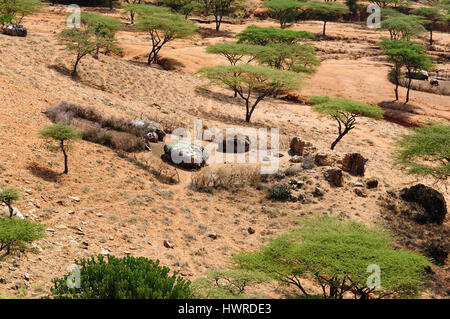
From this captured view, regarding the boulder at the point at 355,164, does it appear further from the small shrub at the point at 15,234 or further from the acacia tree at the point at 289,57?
the acacia tree at the point at 289,57

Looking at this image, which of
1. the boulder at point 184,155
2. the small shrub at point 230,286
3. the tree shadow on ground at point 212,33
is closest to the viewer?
the small shrub at point 230,286

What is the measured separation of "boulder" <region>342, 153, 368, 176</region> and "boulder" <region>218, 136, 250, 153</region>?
5949 mm

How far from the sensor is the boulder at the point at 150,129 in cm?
2427

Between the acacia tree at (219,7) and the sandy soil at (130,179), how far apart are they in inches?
1175

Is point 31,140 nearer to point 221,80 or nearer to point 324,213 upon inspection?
point 324,213

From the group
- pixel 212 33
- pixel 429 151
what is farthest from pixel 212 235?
pixel 212 33

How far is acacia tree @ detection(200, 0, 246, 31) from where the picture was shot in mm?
65525

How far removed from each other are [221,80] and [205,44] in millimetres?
→ 22490

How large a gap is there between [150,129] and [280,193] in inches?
345

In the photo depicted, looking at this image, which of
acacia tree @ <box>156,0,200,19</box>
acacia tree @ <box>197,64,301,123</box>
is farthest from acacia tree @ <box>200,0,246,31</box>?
acacia tree @ <box>197,64,301,123</box>

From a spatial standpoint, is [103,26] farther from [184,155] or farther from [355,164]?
[355,164]

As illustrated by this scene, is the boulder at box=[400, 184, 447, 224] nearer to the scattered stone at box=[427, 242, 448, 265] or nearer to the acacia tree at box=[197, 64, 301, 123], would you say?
the scattered stone at box=[427, 242, 448, 265]

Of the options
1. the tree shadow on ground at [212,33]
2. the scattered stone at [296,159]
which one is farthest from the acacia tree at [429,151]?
the tree shadow on ground at [212,33]

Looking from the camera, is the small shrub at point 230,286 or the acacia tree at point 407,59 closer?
the small shrub at point 230,286
